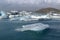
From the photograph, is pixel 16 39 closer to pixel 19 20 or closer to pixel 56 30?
pixel 56 30

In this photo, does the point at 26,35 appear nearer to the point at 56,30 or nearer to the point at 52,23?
the point at 56,30

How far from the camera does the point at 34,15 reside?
3.49m

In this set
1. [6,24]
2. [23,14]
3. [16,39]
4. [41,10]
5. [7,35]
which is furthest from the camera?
[23,14]

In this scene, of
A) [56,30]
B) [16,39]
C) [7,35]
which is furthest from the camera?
[56,30]

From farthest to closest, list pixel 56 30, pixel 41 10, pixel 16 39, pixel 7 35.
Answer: pixel 41 10 → pixel 56 30 → pixel 7 35 → pixel 16 39

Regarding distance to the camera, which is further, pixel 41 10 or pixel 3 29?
pixel 41 10

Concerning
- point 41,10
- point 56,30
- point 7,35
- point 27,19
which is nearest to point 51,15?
point 41,10

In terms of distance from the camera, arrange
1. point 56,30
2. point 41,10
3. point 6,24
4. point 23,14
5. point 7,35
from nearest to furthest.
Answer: point 7,35
point 56,30
point 6,24
point 41,10
point 23,14

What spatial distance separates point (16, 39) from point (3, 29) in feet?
2.09

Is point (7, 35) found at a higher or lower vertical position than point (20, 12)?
lower

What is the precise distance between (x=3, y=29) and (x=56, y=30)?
111cm

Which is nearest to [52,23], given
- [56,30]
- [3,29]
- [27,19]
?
[56,30]

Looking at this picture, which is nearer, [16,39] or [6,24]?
[16,39]

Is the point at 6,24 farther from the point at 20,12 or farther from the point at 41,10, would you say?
the point at 41,10
